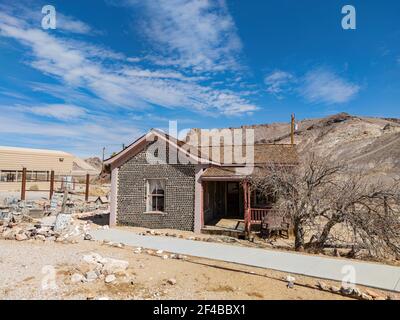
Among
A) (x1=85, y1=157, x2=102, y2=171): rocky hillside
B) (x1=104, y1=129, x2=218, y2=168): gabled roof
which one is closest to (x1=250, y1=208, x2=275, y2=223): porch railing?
(x1=104, y1=129, x2=218, y2=168): gabled roof

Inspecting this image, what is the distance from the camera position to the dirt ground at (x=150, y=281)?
19.3ft

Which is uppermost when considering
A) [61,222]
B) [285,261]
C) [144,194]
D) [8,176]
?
[8,176]

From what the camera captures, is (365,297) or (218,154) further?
(218,154)

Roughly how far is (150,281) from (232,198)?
12635 mm

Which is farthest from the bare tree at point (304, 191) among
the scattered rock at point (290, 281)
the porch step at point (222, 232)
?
the scattered rock at point (290, 281)

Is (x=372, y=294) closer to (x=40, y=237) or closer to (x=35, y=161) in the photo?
(x=40, y=237)

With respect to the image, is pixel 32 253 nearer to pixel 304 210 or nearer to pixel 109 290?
pixel 109 290

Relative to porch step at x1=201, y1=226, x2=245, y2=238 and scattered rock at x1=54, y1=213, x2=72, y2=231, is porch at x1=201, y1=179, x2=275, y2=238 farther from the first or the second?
scattered rock at x1=54, y1=213, x2=72, y2=231

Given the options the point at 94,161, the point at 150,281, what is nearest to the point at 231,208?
the point at 150,281

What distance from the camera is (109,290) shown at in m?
6.06

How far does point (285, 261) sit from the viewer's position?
809 cm

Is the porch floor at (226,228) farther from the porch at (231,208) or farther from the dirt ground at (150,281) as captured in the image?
the dirt ground at (150,281)

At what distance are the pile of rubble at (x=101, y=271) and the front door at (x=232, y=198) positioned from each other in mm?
11882

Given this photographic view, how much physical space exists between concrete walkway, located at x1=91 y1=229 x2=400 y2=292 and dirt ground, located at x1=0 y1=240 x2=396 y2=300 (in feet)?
1.37
